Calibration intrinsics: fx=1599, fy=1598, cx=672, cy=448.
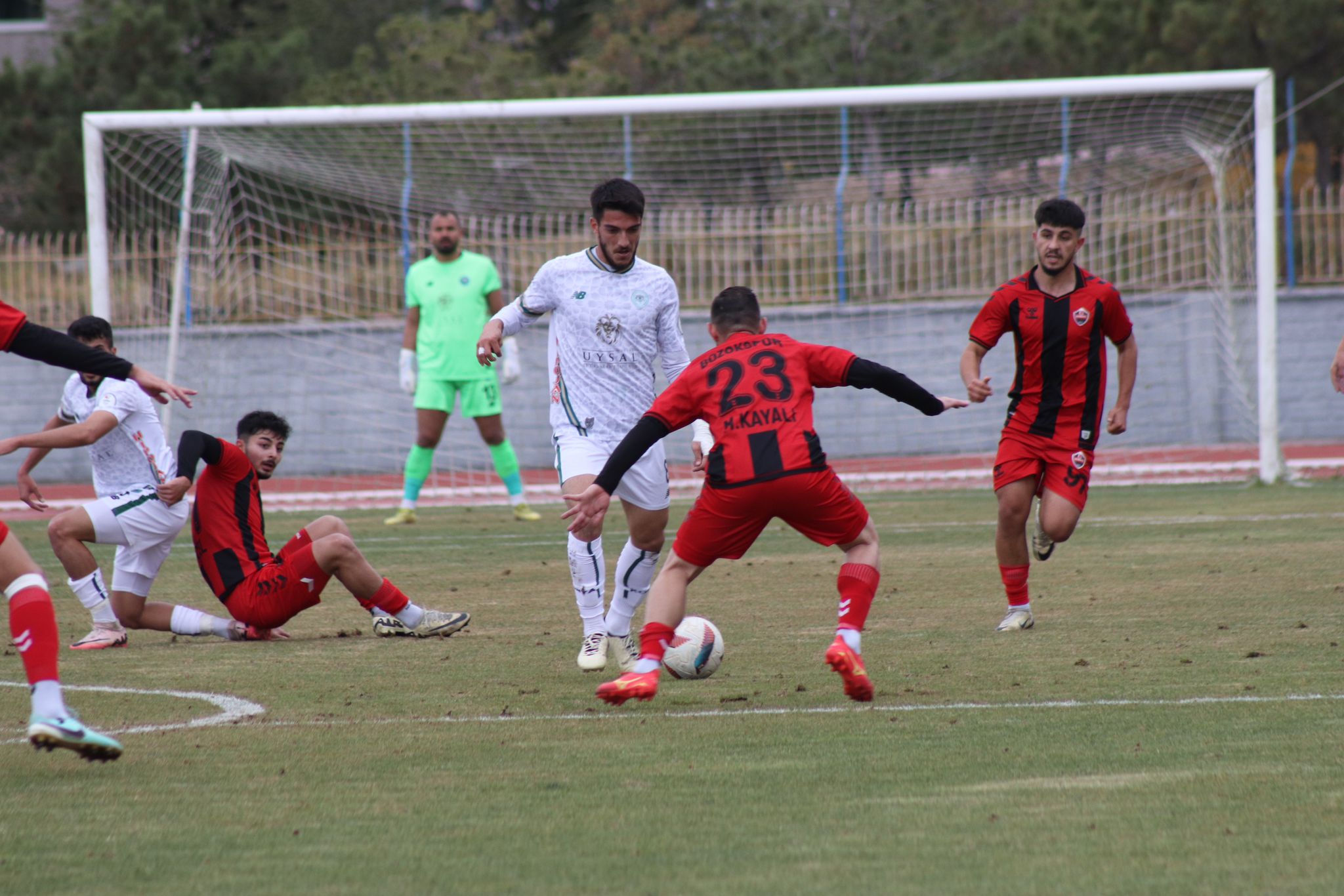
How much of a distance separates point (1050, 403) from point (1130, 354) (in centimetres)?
47

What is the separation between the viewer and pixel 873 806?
4.35 m

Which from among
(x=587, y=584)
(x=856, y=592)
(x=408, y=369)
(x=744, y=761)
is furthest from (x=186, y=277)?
(x=744, y=761)

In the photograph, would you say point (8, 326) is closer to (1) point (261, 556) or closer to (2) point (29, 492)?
(1) point (261, 556)

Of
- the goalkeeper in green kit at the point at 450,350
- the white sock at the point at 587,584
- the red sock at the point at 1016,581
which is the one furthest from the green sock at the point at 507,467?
the white sock at the point at 587,584

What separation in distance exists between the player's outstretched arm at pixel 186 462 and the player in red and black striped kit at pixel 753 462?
6.92 feet

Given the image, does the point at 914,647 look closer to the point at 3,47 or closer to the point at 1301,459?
the point at 1301,459

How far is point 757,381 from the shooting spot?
19.0 feet

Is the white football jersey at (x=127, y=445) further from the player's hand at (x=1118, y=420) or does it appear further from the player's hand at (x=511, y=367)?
the player's hand at (x=511, y=367)

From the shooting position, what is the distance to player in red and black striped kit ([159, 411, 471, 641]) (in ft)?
24.2

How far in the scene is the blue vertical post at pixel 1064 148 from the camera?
1659 cm

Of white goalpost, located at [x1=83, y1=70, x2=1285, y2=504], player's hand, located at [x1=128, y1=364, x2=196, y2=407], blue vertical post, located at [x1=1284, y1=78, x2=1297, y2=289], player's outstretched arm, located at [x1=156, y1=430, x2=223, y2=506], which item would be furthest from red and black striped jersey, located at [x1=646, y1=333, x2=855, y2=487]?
blue vertical post, located at [x1=1284, y1=78, x2=1297, y2=289]

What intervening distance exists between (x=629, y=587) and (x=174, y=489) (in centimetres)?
212

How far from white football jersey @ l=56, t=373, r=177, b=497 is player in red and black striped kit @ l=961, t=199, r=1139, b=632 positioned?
4123mm

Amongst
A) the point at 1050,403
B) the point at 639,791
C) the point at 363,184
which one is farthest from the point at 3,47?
the point at 639,791
